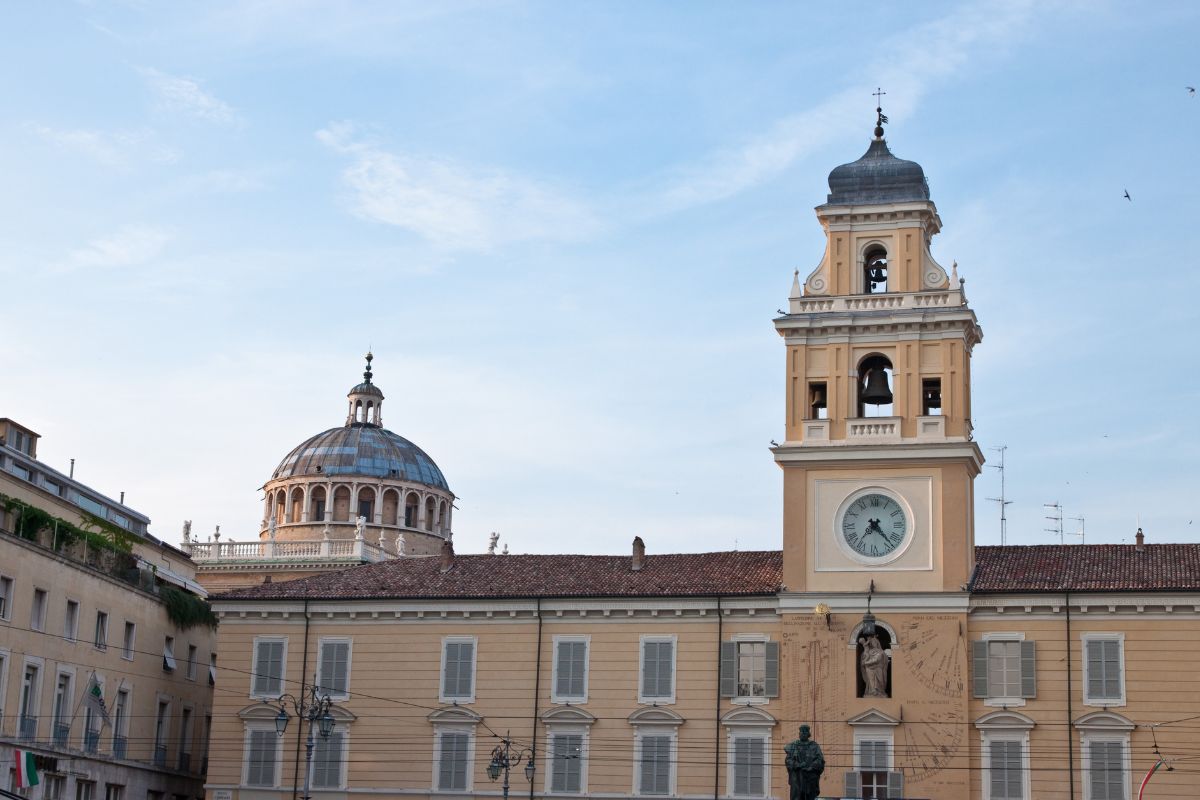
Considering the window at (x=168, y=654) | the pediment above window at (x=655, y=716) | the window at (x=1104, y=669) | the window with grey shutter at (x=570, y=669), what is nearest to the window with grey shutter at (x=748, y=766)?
the pediment above window at (x=655, y=716)

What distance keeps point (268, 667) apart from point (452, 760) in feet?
23.6

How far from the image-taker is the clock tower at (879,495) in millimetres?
58812

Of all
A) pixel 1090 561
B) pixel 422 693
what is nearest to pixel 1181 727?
pixel 1090 561

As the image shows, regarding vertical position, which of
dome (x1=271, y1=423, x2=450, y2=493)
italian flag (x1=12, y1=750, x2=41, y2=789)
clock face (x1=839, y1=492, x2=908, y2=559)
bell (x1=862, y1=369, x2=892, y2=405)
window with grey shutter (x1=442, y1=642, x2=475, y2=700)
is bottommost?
italian flag (x1=12, y1=750, x2=41, y2=789)

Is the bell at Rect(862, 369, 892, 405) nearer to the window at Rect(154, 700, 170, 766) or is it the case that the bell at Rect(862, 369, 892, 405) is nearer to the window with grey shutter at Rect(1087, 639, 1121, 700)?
the window with grey shutter at Rect(1087, 639, 1121, 700)

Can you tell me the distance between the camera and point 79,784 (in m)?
62.4

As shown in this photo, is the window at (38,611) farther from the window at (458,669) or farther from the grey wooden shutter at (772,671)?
the grey wooden shutter at (772,671)

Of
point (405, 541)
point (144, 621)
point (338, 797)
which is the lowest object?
point (338, 797)

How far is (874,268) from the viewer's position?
64812mm

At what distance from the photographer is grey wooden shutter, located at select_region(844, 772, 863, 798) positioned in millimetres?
58656

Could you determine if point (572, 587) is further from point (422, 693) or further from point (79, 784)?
point (79, 784)

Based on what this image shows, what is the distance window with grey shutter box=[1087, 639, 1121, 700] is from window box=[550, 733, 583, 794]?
51.1 ft

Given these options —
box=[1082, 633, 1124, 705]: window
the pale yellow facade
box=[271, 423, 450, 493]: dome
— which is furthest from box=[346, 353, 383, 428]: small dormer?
box=[1082, 633, 1124, 705]: window

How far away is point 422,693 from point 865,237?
20.5 meters
